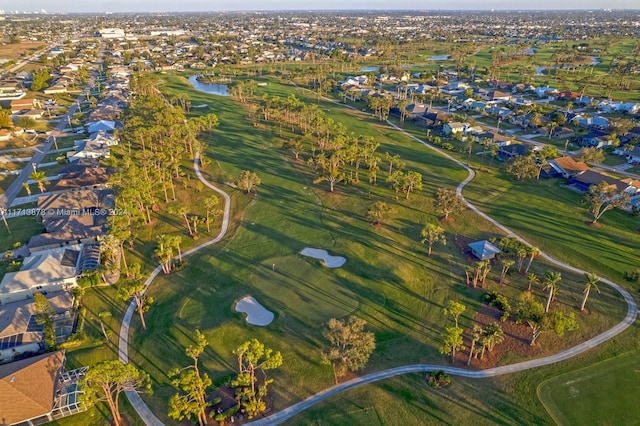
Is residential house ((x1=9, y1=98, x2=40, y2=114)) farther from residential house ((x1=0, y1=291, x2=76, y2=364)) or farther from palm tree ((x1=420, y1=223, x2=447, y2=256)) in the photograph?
palm tree ((x1=420, y1=223, x2=447, y2=256))

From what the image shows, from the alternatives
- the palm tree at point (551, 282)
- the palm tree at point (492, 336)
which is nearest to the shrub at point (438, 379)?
the palm tree at point (492, 336)

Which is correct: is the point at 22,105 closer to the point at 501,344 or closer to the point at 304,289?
the point at 304,289

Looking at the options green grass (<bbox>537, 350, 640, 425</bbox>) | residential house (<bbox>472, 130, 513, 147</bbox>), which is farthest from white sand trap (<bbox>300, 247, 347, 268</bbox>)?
residential house (<bbox>472, 130, 513, 147</bbox>)

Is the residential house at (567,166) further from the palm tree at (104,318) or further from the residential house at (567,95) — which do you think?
the palm tree at (104,318)

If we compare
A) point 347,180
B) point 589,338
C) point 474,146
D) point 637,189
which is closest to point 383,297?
point 589,338

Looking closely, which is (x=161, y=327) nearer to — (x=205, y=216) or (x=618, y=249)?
(x=205, y=216)

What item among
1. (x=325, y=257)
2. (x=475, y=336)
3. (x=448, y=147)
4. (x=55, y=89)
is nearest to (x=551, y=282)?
(x=475, y=336)
